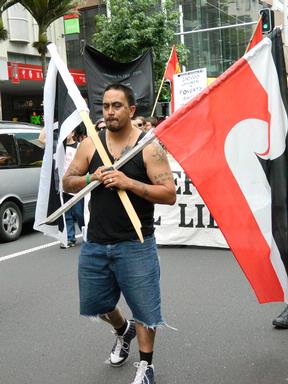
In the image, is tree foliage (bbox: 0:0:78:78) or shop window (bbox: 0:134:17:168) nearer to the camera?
shop window (bbox: 0:134:17:168)

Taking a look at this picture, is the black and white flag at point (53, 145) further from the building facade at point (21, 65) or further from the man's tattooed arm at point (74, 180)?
the building facade at point (21, 65)

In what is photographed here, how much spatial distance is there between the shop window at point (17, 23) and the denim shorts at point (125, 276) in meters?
22.7

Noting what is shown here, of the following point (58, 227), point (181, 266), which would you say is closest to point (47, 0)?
point (181, 266)

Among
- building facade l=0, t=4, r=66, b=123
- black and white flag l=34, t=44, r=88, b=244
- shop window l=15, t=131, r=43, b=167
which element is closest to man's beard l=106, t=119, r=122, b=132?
black and white flag l=34, t=44, r=88, b=244

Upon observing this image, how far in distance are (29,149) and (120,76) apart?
2.11m

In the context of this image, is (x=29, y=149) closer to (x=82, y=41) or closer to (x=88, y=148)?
(x=88, y=148)

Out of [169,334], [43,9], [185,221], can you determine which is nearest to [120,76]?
[185,221]

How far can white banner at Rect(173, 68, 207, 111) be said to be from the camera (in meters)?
11.2

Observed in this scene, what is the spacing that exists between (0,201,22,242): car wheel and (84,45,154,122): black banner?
205 centimetres

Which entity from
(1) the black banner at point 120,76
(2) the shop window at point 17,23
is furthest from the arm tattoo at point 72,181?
(2) the shop window at point 17,23

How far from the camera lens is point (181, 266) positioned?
272 inches

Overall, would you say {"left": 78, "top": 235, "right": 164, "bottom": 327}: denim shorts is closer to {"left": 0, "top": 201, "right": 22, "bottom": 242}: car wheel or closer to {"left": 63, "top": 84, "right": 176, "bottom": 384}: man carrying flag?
{"left": 63, "top": 84, "right": 176, "bottom": 384}: man carrying flag

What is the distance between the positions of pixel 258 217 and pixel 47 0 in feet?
54.8

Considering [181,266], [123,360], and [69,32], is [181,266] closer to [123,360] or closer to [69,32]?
[123,360]
